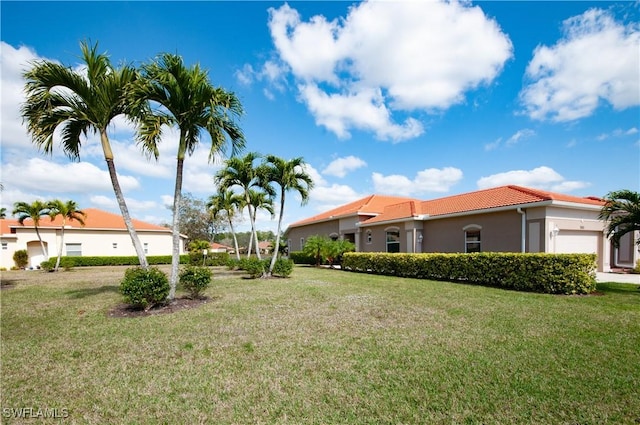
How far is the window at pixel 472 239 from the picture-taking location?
1702 cm

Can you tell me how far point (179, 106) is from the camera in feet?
29.2

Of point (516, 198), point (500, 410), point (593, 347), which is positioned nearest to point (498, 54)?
point (516, 198)

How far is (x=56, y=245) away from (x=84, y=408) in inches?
1292

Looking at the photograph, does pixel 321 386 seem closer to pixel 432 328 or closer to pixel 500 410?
pixel 500 410

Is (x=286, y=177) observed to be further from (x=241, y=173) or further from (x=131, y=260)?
(x=131, y=260)

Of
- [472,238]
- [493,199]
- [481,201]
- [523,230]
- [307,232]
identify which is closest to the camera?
[523,230]

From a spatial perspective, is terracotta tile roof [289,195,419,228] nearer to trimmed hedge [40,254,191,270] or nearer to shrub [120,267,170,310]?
trimmed hedge [40,254,191,270]

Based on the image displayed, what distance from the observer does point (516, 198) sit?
51.0 ft

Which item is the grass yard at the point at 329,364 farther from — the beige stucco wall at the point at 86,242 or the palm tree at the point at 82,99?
the beige stucco wall at the point at 86,242

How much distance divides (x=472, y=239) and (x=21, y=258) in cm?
3503

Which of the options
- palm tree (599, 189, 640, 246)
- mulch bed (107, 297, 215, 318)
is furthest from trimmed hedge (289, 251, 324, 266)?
palm tree (599, 189, 640, 246)

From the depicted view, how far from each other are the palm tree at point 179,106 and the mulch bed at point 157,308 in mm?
385

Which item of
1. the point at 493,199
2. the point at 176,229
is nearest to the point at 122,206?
the point at 176,229

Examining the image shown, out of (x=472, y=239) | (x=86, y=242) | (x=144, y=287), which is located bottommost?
(x=86, y=242)
